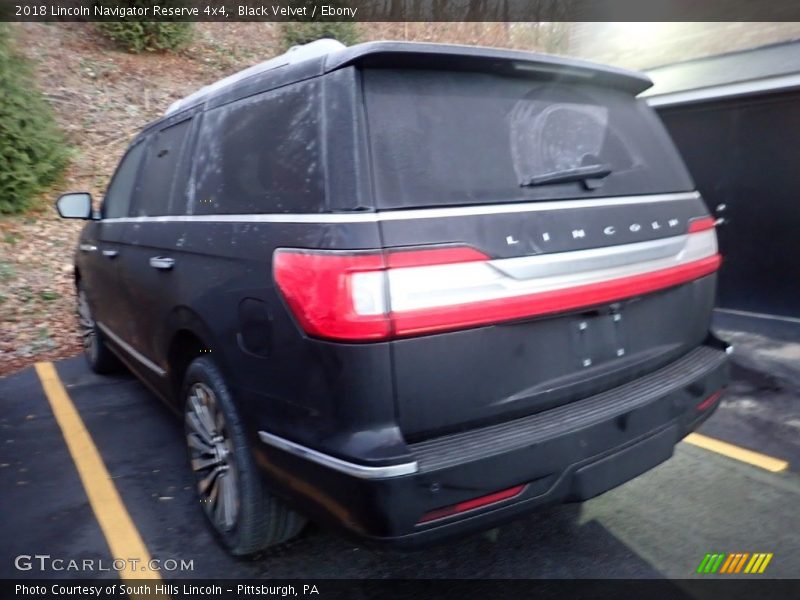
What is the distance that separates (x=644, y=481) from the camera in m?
3.32

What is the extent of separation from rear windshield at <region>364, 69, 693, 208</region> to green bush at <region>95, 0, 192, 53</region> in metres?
12.0

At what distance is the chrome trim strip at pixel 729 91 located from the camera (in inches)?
221

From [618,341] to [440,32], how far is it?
1776 centimetres

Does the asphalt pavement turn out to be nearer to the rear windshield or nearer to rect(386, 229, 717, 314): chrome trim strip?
rect(386, 229, 717, 314): chrome trim strip

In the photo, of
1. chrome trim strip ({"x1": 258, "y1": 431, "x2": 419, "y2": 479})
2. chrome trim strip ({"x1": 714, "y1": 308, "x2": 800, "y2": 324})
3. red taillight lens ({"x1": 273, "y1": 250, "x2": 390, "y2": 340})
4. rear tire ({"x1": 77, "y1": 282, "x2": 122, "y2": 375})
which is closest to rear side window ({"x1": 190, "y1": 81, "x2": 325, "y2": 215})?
red taillight lens ({"x1": 273, "y1": 250, "x2": 390, "y2": 340})

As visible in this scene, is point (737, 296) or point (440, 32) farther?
point (440, 32)

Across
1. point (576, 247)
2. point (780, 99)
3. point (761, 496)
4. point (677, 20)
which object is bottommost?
point (761, 496)

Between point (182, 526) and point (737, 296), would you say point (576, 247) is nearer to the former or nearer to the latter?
point (182, 526)

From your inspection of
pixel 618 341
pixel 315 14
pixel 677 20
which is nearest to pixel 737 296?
pixel 677 20

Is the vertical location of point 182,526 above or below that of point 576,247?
below

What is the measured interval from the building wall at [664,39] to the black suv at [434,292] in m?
4.18

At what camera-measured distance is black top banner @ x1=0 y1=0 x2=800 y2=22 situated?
6.56 m

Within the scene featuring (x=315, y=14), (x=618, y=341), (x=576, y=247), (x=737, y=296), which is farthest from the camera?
(x=315, y=14)

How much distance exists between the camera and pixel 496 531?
2916mm
